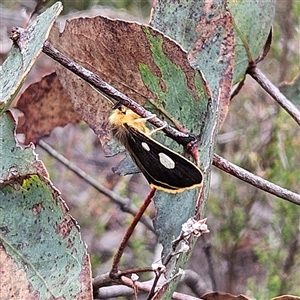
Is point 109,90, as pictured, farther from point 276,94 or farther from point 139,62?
point 276,94

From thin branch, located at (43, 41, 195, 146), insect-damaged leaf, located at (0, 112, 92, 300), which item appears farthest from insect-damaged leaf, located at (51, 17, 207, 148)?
insect-damaged leaf, located at (0, 112, 92, 300)

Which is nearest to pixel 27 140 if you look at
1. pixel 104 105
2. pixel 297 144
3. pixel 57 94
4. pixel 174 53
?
pixel 57 94

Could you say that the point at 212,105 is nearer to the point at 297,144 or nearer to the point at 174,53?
the point at 174,53

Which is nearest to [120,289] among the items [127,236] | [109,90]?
[127,236]

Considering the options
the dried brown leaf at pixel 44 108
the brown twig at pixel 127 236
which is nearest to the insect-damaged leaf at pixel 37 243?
the brown twig at pixel 127 236

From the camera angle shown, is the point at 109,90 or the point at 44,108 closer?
the point at 109,90

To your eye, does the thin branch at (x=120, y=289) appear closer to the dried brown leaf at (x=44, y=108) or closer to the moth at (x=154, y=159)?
the moth at (x=154, y=159)

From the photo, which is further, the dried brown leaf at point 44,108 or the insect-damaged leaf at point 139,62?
the dried brown leaf at point 44,108

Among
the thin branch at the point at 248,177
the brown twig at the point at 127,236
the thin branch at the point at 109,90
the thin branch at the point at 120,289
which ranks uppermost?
the thin branch at the point at 109,90
